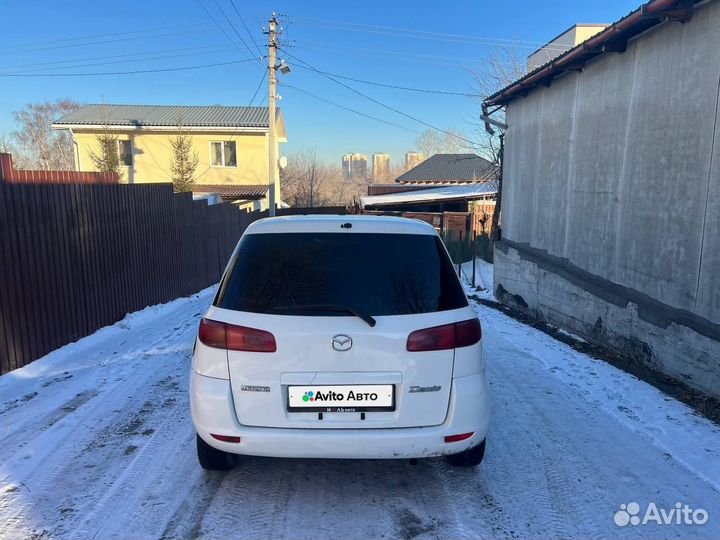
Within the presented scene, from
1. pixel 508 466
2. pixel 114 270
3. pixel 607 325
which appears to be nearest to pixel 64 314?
pixel 114 270

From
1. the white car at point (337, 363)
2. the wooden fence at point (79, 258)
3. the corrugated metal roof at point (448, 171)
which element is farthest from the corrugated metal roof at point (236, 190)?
the white car at point (337, 363)

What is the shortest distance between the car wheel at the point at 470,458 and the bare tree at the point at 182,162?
26.1 metres

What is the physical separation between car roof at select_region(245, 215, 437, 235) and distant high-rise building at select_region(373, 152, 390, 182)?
96038 mm

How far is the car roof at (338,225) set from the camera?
10.2ft

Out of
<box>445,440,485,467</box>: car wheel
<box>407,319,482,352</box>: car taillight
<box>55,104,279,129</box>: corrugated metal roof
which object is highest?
<box>55,104,279,129</box>: corrugated metal roof

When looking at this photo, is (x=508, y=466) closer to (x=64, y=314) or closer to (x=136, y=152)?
(x=64, y=314)

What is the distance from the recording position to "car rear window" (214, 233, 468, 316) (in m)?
2.85

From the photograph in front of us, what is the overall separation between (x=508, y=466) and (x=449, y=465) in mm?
383

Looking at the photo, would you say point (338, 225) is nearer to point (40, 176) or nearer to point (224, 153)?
point (40, 176)

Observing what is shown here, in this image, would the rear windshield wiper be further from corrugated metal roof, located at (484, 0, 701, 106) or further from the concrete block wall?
corrugated metal roof, located at (484, 0, 701, 106)

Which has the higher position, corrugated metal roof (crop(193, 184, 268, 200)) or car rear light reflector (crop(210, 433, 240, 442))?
corrugated metal roof (crop(193, 184, 268, 200))

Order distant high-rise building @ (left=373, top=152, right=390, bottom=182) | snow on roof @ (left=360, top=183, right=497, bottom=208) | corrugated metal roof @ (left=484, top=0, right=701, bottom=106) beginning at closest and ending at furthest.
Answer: corrugated metal roof @ (left=484, top=0, right=701, bottom=106)
snow on roof @ (left=360, top=183, right=497, bottom=208)
distant high-rise building @ (left=373, top=152, right=390, bottom=182)

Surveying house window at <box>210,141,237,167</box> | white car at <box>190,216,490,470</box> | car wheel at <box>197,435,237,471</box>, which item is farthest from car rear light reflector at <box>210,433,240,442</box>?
house window at <box>210,141,237,167</box>

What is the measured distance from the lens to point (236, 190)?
28.6 m
